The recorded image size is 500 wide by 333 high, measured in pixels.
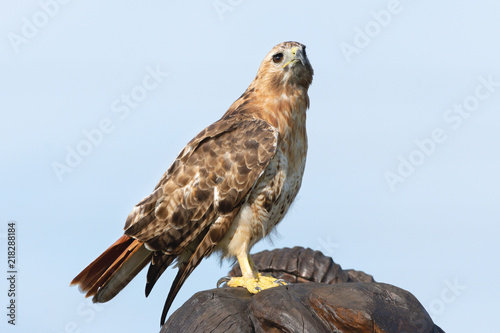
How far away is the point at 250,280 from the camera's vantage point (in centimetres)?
518

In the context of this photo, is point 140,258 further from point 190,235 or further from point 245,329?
point 245,329

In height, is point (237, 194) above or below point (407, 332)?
above

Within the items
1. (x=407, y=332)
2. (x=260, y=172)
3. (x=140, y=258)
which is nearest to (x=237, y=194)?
(x=260, y=172)

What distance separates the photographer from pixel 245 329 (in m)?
4.01

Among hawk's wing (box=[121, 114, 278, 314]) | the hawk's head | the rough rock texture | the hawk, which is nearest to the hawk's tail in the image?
the hawk

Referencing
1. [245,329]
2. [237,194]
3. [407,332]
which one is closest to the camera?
[407,332]

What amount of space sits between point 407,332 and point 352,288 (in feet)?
1.25

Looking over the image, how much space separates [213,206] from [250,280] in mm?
642

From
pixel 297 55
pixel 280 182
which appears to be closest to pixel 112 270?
pixel 280 182

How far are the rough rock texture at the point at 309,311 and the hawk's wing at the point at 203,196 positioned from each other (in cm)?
89

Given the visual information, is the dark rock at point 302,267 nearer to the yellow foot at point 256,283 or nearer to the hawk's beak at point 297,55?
the yellow foot at point 256,283

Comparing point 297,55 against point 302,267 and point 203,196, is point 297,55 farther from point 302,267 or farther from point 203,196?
point 302,267

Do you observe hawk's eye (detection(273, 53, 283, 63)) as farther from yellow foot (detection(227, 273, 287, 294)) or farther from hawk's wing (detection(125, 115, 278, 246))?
yellow foot (detection(227, 273, 287, 294))

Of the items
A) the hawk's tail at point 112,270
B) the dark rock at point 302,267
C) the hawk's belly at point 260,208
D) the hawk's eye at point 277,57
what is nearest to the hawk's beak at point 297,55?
the hawk's eye at point 277,57
